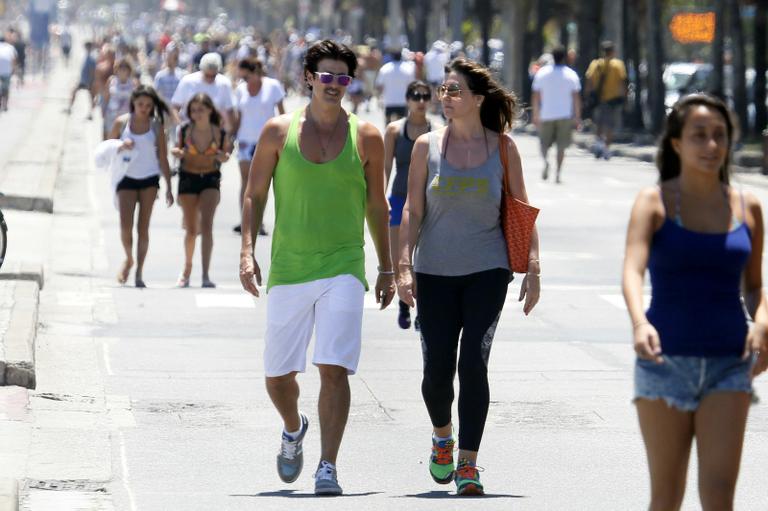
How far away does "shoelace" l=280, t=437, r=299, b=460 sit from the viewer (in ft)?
25.7

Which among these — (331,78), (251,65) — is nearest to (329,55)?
(331,78)

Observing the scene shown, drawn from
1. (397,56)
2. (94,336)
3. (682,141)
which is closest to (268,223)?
(94,336)

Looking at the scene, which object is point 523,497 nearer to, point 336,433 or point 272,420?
point 336,433

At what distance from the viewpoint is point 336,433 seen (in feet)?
25.2

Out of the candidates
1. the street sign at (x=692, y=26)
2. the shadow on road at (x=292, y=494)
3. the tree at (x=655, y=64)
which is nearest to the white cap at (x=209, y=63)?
the shadow on road at (x=292, y=494)

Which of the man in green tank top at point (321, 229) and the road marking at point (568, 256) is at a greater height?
the man in green tank top at point (321, 229)

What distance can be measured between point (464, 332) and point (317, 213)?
74 cm

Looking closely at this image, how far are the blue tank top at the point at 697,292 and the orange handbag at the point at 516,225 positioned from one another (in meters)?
1.94

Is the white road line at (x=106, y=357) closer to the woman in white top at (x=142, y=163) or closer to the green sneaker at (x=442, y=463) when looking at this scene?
the woman in white top at (x=142, y=163)

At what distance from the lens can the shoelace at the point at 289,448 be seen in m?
7.84

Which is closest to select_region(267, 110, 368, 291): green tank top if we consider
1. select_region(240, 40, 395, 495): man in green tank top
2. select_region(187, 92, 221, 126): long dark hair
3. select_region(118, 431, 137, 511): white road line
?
select_region(240, 40, 395, 495): man in green tank top

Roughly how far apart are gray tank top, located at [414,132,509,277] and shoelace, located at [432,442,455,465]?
72 cm

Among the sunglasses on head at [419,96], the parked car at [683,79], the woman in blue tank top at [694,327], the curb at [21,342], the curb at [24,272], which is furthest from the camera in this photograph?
the parked car at [683,79]

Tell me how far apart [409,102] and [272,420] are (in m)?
3.50
